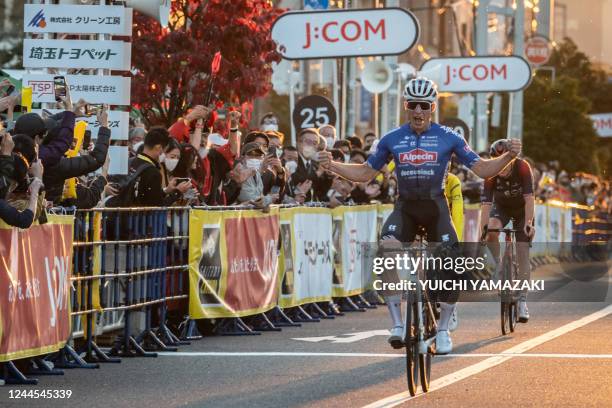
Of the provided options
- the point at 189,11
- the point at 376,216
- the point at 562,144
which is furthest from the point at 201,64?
the point at 562,144

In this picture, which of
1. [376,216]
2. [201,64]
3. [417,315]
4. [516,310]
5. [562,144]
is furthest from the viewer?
[562,144]

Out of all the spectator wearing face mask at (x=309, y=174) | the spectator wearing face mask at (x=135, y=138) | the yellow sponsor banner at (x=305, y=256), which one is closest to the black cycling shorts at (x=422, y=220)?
the yellow sponsor banner at (x=305, y=256)

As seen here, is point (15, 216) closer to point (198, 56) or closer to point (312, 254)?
point (312, 254)

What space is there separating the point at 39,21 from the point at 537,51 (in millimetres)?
39765

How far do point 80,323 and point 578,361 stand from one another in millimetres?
4029

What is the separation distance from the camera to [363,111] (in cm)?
8581

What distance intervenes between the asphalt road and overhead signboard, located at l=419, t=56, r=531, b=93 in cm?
1812

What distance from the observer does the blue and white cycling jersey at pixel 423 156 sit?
531 inches

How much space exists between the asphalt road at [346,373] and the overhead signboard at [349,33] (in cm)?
723

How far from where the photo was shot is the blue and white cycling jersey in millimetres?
13477

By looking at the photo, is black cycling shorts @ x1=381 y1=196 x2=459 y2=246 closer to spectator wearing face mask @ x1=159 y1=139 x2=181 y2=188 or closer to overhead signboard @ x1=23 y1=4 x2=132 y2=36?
spectator wearing face mask @ x1=159 y1=139 x2=181 y2=188

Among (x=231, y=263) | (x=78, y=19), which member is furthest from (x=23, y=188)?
(x=78, y=19)

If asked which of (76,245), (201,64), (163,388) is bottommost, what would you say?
(163,388)

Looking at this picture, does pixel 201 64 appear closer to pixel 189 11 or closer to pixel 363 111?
pixel 189 11
